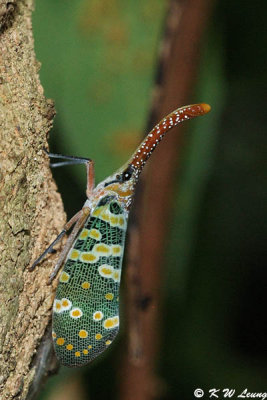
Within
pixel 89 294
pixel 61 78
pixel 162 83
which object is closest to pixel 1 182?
pixel 89 294

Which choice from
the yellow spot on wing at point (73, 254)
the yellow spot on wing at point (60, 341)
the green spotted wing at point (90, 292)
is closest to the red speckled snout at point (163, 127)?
the green spotted wing at point (90, 292)

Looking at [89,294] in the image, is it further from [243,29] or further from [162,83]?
[243,29]

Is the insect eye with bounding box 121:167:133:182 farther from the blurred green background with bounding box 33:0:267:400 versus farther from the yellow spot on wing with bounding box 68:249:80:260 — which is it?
the blurred green background with bounding box 33:0:267:400

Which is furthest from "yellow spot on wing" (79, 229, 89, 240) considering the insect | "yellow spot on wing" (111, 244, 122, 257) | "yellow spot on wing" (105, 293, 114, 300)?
"yellow spot on wing" (105, 293, 114, 300)

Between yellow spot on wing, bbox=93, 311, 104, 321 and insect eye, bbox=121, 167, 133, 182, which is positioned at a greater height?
insect eye, bbox=121, 167, 133, 182

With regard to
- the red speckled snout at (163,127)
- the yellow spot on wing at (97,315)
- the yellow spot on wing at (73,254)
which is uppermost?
the red speckled snout at (163,127)

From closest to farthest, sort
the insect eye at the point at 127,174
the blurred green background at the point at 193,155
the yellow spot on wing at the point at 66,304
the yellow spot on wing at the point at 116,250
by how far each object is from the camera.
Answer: the yellow spot on wing at the point at 66,304 < the yellow spot on wing at the point at 116,250 < the insect eye at the point at 127,174 < the blurred green background at the point at 193,155

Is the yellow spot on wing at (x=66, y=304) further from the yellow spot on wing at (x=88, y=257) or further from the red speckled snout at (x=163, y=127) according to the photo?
the red speckled snout at (x=163, y=127)
